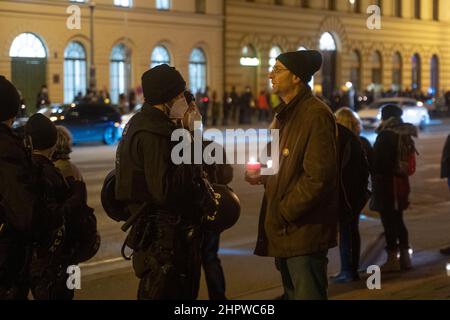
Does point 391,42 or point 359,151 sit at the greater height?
point 391,42

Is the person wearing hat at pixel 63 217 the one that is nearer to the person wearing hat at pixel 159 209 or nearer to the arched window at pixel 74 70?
the person wearing hat at pixel 159 209

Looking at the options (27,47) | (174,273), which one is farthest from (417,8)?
(174,273)

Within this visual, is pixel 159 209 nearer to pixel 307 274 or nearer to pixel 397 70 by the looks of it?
pixel 307 274

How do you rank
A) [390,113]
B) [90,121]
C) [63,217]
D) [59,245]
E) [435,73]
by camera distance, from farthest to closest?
[435,73] → [90,121] → [390,113] → [59,245] → [63,217]

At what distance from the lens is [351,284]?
346 inches

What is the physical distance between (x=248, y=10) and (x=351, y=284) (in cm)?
4041

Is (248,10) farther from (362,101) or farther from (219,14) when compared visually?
(362,101)

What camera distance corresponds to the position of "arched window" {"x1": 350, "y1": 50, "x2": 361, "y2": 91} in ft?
181

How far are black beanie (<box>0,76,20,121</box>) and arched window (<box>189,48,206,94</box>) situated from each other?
1587 inches

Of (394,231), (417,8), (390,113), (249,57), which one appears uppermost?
(417,8)

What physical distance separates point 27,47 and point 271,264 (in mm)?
29817

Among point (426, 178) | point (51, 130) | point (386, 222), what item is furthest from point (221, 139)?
point (51, 130)

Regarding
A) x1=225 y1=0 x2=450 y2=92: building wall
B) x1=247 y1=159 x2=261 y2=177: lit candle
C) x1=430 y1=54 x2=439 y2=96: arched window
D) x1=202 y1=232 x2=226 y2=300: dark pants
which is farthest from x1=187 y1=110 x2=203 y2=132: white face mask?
x1=430 y1=54 x2=439 y2=96: arched window

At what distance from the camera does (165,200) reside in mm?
4984
